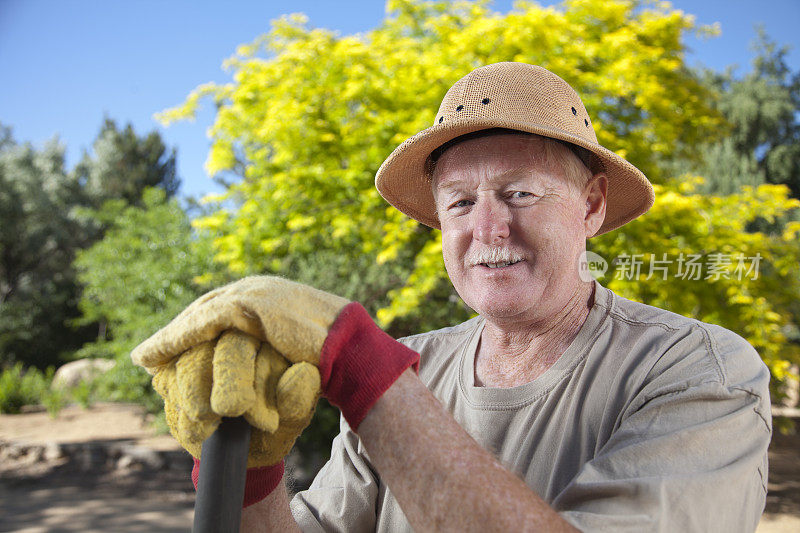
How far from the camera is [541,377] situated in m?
1.57

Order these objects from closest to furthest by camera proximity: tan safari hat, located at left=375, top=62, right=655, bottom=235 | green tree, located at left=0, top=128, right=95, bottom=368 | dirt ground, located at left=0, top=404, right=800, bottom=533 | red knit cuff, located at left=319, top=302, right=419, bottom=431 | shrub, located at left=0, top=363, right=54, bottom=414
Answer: red knit cuff, located at left=319, top=302, right=419, bottom=431, tan safari hat, located at left=375, top=62, right=655, bottom=235, dirt ground, located at left=0, top=404, right=800, bottom=533, shrub, located at left=0, top=363, right=54, bottom=414, green tree, located at left=0, top=128, right=95, bottom=368

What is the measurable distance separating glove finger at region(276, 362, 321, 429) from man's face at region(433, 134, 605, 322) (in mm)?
742

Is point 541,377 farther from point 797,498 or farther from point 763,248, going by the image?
point 797,498

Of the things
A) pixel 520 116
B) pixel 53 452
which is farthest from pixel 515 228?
pixel 53 452

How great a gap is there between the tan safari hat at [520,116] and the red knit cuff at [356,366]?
0.75 metres

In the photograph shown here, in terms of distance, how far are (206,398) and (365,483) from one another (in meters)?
0.92

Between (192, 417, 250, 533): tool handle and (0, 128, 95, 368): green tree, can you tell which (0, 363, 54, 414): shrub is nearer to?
(0, 128, 95, 368): green tree

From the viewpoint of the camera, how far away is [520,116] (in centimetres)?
156

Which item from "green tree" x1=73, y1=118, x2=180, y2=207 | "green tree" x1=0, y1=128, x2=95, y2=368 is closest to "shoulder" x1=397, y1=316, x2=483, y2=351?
"green tree" x1=0, y1=128, x2=95, y2=368

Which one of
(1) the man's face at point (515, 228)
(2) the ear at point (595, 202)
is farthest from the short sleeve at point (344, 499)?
(2) the ear at point (595, 202)

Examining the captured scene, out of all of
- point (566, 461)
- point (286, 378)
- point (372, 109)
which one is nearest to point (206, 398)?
point (286, 378)

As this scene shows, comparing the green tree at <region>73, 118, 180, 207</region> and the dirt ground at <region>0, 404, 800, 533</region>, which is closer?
the dirt ground at <region>0, 404, 800, 533</region>

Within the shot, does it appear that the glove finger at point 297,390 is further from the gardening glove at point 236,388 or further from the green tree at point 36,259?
the green tree at point 36,259

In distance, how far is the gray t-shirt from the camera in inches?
42.7
